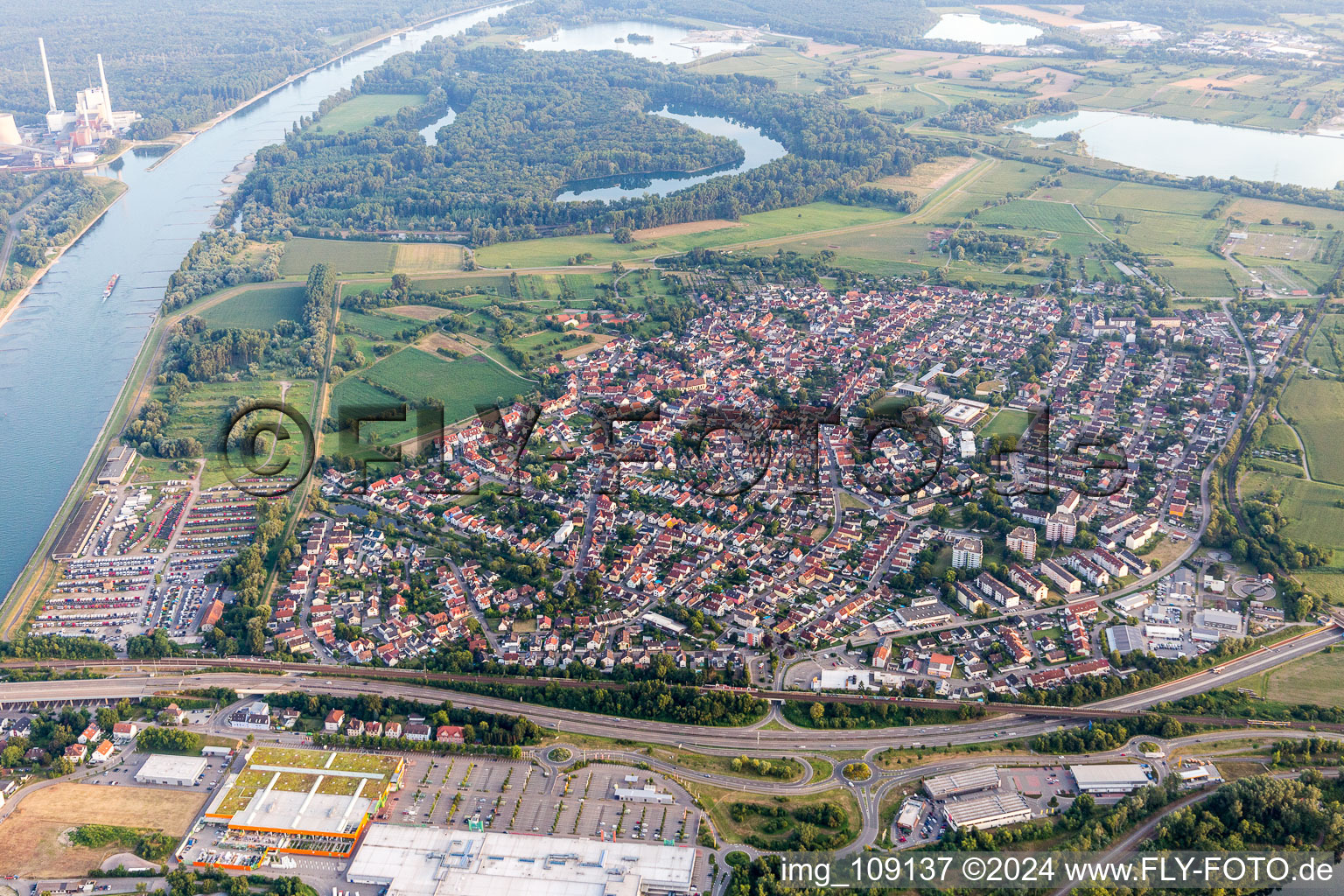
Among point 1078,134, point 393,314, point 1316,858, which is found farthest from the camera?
point 1078,134

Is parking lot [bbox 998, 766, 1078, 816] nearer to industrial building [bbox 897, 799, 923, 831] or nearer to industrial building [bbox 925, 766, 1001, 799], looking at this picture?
industrial building [bbox 925, 766, 1001, 799]

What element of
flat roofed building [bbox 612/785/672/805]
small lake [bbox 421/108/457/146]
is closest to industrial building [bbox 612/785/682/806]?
flat roofed building [bbox 612/785/672/805]

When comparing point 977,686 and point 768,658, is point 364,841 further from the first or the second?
point 977,686

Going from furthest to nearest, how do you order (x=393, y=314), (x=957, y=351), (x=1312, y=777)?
(x=393, y=314) → (x=957, y=351) → (x=1312, y=777)

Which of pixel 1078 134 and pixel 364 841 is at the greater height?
pixel 1078 134

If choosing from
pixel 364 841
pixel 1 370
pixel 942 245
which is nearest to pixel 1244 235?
pixel 942 245
